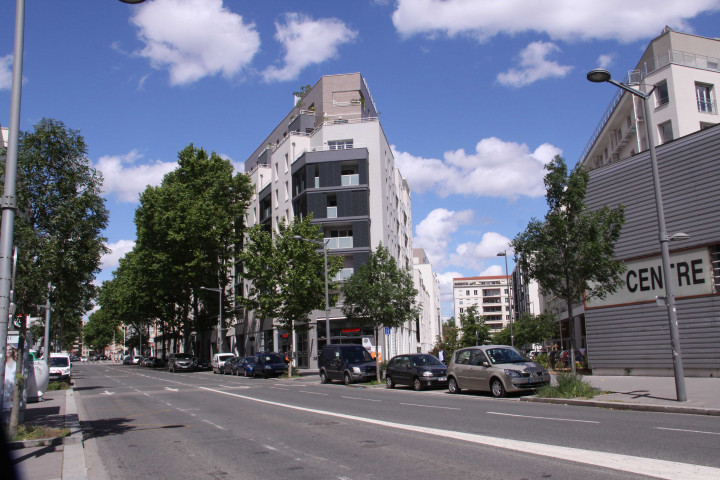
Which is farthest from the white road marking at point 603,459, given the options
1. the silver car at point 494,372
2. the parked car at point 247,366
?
the parked car at point 247,366

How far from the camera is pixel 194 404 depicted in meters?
18.9

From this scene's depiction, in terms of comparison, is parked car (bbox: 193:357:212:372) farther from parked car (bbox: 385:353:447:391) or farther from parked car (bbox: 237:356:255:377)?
parked car (bbox: 385:353:447:391)

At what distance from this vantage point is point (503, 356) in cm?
1897

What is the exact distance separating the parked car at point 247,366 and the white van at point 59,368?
1127 centimetres

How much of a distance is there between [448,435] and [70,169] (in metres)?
13.1

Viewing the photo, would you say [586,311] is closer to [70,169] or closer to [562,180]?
[562,180]

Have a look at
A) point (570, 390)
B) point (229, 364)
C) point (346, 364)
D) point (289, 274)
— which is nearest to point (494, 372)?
point (570, 390)

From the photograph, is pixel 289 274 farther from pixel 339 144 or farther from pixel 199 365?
pixel 199 365

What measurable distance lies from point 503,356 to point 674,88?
27215 millimetres

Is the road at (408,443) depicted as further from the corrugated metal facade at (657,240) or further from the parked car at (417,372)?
the corrugated metal facade at (657,240)

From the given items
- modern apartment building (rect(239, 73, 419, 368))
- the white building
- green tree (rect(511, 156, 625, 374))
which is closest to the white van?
modern apartment building (rect(239, 73, 419, 368))

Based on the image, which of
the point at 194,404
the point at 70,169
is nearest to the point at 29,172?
the point at 70,169

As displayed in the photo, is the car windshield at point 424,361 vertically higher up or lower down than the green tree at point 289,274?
lower down

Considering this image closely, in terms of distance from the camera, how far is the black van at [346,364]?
28.2 m
